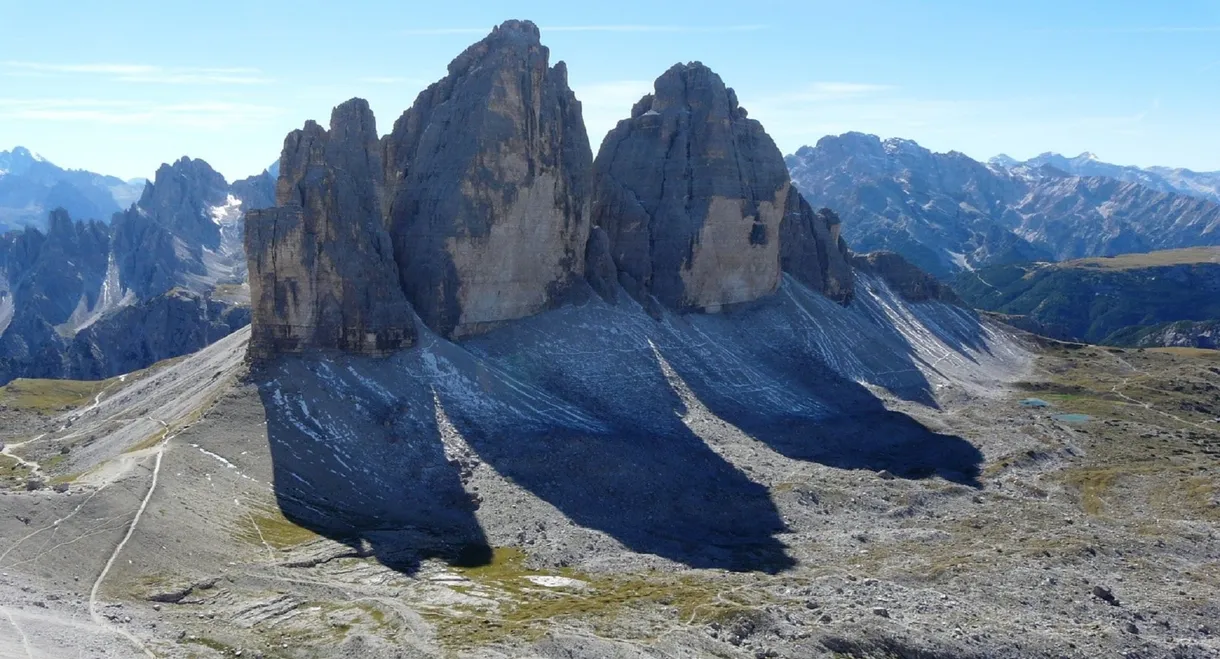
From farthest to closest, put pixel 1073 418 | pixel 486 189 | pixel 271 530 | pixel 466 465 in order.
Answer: pixel 1073 418, pixel 486 189, pixel 466 465, pixel 271 530

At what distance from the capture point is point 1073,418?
122 meters

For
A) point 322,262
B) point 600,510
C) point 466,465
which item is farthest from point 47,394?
point 600,510

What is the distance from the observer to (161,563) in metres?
54.9

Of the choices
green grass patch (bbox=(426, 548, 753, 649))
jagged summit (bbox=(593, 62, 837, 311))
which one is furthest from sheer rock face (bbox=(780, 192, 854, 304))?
green grass patch (bbox=(426, 548, 753, 649))

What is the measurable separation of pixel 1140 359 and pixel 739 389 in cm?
10386

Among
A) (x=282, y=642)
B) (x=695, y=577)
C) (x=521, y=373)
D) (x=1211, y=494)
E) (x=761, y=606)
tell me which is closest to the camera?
(x=282, y=642)

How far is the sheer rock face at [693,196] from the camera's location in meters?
126

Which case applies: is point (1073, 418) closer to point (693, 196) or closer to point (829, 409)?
point (829, 409)

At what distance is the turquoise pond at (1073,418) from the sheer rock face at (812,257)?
1582 inches

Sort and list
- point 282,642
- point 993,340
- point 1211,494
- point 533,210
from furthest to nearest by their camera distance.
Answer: point 993,340 < point 533,210 < point 1211,494 < point 282,642

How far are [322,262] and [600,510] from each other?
3518cm

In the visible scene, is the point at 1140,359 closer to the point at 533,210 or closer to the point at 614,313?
the point at 614,313

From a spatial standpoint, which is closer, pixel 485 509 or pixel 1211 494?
pixel 485 509

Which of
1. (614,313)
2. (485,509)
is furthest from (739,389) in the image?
(485,509)
